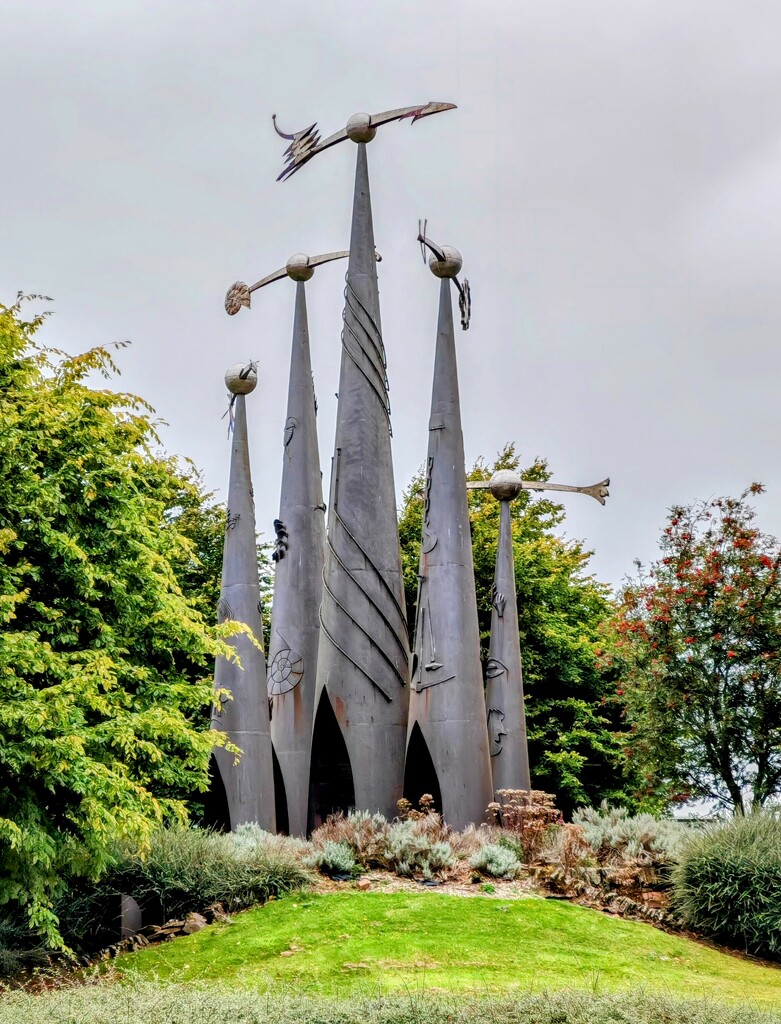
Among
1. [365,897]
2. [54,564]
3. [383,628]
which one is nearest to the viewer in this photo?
[54,564]

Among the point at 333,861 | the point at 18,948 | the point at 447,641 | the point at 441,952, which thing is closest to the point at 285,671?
the point at 447,641

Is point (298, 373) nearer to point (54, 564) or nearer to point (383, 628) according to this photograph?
point (383, 628)

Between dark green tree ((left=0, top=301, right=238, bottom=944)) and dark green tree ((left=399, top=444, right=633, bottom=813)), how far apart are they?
13.7 metres

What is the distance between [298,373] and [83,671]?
33.5 feet

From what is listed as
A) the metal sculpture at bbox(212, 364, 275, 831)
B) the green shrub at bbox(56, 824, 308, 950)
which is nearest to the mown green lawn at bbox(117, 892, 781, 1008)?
the green shrub at bbox(56, 824, 308, 950)

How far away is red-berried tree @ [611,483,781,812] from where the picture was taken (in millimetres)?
18484

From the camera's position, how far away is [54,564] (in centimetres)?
1126

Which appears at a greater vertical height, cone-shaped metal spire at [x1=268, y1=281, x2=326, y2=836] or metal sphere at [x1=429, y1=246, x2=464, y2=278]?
metal sphere at [x1=429, y1=246, x2=464, y2=278]

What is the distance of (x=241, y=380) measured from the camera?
18828 mm

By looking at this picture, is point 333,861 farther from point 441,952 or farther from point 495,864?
point 441,952

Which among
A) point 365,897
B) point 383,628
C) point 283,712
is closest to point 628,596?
point 383,628

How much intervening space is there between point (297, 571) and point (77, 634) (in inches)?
296

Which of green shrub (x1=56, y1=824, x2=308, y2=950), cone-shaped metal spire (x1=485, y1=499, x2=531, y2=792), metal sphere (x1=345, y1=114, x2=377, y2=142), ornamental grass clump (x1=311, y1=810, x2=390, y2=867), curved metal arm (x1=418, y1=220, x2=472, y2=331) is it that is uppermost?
metal sphere (x1=345, y1=114, x2=377, y2=142)

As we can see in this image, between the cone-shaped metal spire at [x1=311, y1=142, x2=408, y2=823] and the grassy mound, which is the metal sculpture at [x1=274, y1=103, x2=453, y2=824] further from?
the grassy mound
